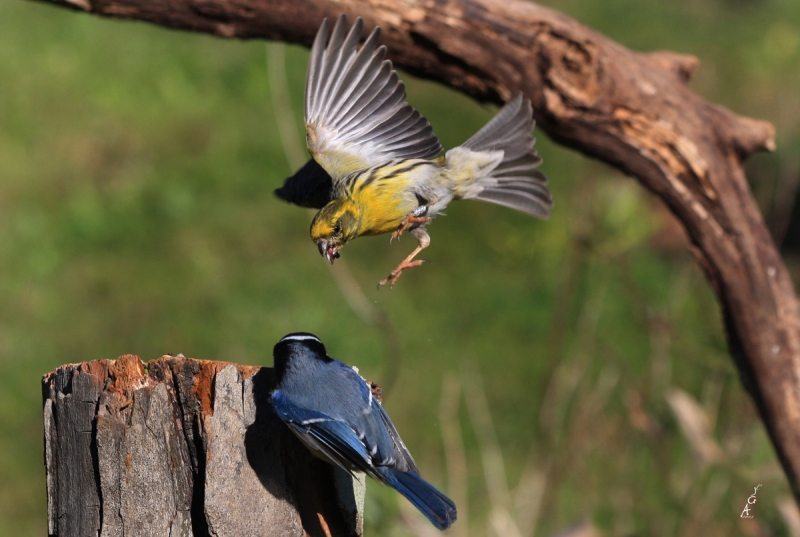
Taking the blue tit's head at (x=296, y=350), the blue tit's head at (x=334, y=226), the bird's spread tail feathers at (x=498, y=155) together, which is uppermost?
the bird's spread tail feathers at (x=498, y=155)

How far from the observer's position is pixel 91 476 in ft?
7.93

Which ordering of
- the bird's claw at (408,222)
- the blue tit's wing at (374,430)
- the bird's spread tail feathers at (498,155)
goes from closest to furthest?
the blue tit's wing at (374,430) → the bird's claw at (408,222) → the bird's spread tail feathers at (498,155)

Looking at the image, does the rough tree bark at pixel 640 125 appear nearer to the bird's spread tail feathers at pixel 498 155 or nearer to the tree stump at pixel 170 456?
the bird's spread tail feathers at pixel 498 155

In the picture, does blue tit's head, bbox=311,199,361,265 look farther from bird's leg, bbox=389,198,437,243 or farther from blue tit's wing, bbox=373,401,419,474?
blue tit's wing, bbox=373,401,419,474

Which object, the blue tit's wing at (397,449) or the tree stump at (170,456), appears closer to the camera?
the tree stump at (170,456)

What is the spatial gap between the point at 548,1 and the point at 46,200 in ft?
18.3

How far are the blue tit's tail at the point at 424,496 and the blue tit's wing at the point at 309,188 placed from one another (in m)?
1.54

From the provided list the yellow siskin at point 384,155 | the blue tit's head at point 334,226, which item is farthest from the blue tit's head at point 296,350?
the blue tit's head at point 334,226

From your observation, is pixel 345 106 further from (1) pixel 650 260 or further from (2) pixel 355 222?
(1) pixel 650 260

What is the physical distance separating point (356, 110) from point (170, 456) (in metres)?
1.56

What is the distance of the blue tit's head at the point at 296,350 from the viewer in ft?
8.83

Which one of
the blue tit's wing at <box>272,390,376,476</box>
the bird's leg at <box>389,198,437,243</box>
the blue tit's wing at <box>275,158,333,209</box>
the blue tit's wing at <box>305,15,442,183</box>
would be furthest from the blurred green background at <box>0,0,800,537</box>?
the blue tit's wing at <box>272,390,376,476</box>

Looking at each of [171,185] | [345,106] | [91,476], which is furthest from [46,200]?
[91,476]

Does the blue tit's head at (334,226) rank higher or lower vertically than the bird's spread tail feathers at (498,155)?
lower
